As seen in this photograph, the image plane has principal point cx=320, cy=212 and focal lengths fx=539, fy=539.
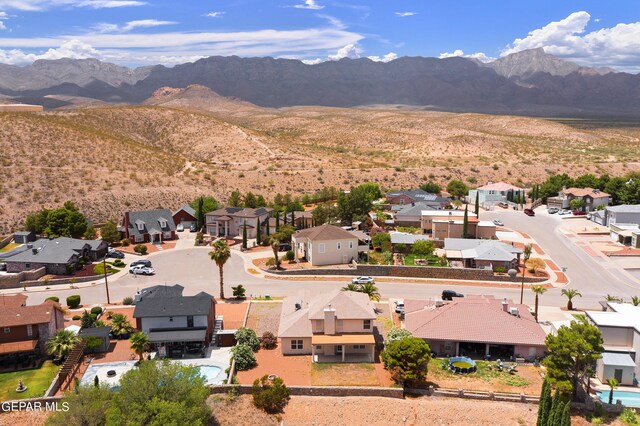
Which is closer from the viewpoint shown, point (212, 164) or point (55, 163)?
point (55, 163)

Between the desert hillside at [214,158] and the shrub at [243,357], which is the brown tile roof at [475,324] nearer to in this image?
the shrub at [243,357]

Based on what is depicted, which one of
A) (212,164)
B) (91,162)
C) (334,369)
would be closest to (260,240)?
(334,369)

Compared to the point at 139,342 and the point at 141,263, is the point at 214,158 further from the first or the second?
the point at 139,342

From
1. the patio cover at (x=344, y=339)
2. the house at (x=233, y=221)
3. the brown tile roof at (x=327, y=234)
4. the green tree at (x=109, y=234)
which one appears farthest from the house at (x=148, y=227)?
the patio cover at (x=344, y=339)

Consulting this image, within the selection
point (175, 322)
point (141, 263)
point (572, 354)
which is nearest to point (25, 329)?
point (175, 322)

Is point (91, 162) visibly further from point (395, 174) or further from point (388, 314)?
point (388, 314)

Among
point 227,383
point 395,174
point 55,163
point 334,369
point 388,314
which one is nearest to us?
point 227,383
